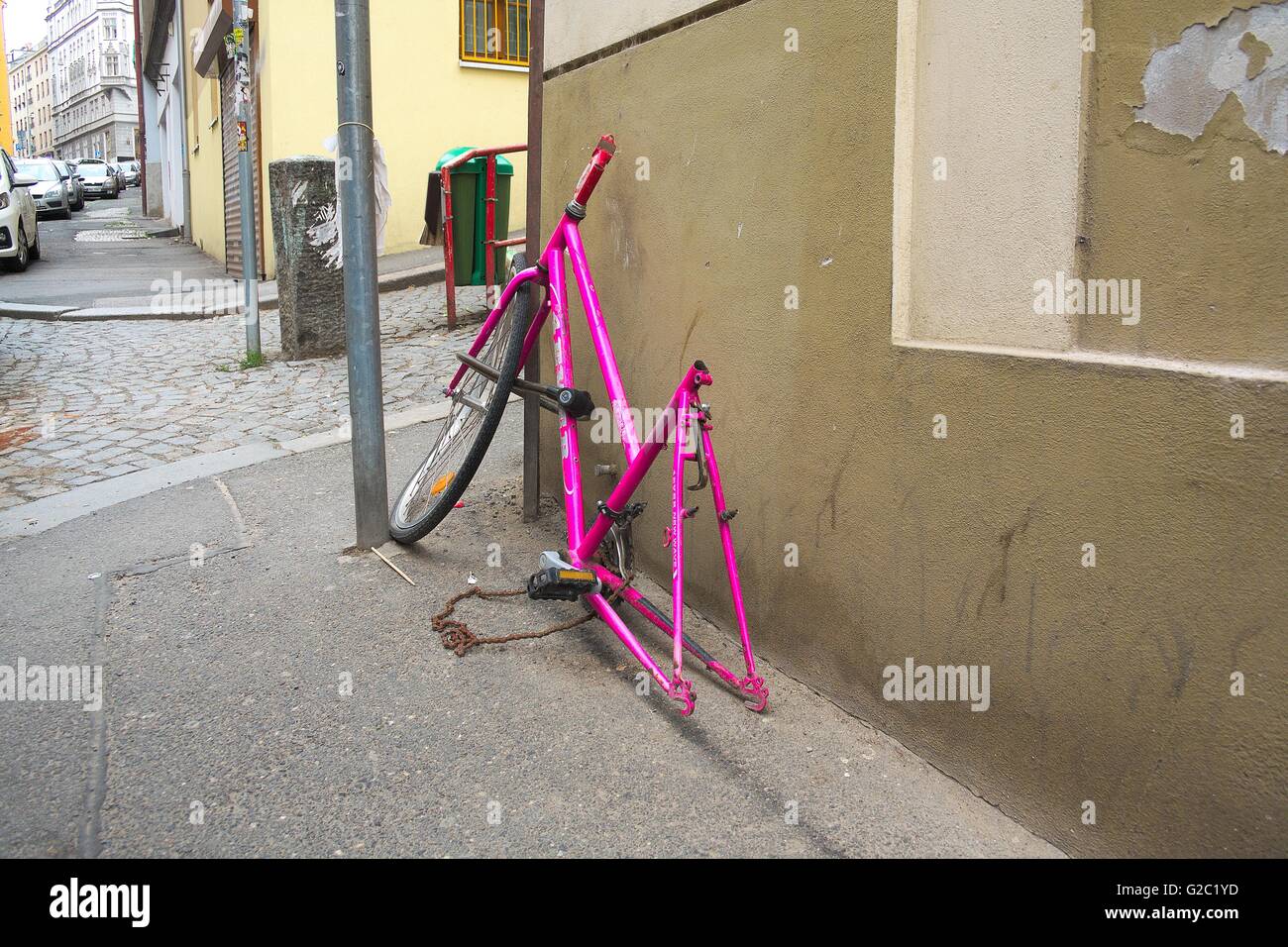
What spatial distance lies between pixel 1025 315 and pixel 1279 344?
0.67 metres

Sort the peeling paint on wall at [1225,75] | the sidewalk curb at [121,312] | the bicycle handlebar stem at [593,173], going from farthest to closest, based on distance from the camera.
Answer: the sidewalk curb at [121,312] < the bicycle handlebar stem at [593,173] < the peeling paint on wall at [1225,75]

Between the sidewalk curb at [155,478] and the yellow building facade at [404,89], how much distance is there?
23.0 feet

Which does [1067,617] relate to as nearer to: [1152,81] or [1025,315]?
[1025,315]

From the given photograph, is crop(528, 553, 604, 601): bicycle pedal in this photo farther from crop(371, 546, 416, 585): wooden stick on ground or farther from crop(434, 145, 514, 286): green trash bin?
crop(434, 145, 514, 286): green trash bin

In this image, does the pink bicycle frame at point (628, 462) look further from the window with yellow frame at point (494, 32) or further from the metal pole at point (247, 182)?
the window with yellow frame at point (494, 32)

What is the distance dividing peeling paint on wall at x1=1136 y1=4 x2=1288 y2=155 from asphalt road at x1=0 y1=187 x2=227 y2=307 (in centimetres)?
1142

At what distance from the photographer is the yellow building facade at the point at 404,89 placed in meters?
12.2

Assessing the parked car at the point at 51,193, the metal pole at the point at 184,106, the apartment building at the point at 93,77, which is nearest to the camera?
the metal pole at the point at 184,106

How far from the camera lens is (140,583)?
4332 mm

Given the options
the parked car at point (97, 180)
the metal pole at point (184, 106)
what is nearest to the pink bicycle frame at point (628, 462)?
the metal pole at point (184, 106)

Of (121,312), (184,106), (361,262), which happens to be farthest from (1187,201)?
(184,106)

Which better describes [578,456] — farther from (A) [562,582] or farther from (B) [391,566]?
(B) [391,566]
